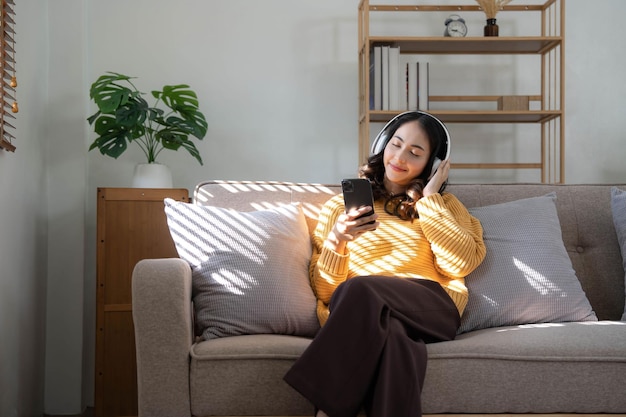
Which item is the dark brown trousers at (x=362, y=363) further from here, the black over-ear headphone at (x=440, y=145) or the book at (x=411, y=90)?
the book at (x=411, y=90)

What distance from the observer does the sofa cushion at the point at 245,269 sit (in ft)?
7.17

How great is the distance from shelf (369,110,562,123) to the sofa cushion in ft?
4.00

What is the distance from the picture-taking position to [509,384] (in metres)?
1.93

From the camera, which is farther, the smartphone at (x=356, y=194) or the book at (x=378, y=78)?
the book at (x=378, y=78)

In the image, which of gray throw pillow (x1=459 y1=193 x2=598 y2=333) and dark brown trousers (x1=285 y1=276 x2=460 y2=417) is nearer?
dark brown trousers (x1=285 y1=276 x2=460 y2=417)

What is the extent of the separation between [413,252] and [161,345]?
0.80 metres

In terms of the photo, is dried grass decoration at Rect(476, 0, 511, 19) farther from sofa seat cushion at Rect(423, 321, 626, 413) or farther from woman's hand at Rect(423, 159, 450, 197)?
sofa seat cushion at Rect(423, 321, 626, 413)

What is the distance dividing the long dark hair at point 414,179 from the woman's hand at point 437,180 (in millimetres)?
37

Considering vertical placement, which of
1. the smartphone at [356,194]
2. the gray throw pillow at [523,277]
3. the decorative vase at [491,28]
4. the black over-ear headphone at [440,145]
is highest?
the decorative vase at [491,28]

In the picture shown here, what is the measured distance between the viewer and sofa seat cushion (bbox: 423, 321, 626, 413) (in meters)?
1.92

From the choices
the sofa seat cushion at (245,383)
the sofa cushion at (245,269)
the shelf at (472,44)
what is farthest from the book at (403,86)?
the sofa seat cushion at (245,383)

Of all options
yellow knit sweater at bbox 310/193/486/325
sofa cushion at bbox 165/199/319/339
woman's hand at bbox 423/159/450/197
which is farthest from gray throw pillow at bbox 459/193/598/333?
sofa cushion at bbox 165/199/319/339

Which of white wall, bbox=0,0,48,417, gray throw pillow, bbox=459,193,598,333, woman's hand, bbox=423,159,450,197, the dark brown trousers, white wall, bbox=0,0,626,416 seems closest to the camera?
the dark brown trousers

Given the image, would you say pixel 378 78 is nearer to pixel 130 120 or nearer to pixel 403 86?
pixel 403 86
